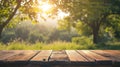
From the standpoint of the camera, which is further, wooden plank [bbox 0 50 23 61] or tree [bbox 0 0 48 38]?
tree [bbox 0 0 48 38]

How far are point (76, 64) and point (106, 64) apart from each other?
1.66 ft

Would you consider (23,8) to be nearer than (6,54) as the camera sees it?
No

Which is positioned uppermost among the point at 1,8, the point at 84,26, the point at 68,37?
the point at 1,8

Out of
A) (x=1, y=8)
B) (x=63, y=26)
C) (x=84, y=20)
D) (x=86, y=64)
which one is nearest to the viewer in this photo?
(x=86, y=64)

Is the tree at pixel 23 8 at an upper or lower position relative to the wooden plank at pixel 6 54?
upper

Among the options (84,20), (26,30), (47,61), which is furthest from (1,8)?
(26,30)

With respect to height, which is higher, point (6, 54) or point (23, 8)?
point (23, 8)

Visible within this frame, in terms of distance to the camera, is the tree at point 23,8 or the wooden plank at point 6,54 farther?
the tree at point 23,8

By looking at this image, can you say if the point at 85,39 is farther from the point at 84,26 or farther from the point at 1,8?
the point at 1,8

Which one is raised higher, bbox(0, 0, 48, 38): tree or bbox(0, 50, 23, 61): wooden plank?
bbox(0, 0, 48, 38): tree

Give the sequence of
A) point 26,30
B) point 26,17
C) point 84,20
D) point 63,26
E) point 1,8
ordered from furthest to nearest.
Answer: point 26,30 → point 63,26 → point 84,20 → point 26,17 → point 1,8

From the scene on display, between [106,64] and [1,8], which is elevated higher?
[1,8]

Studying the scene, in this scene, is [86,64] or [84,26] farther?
[84,26]

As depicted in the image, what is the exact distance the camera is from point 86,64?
4496mm
